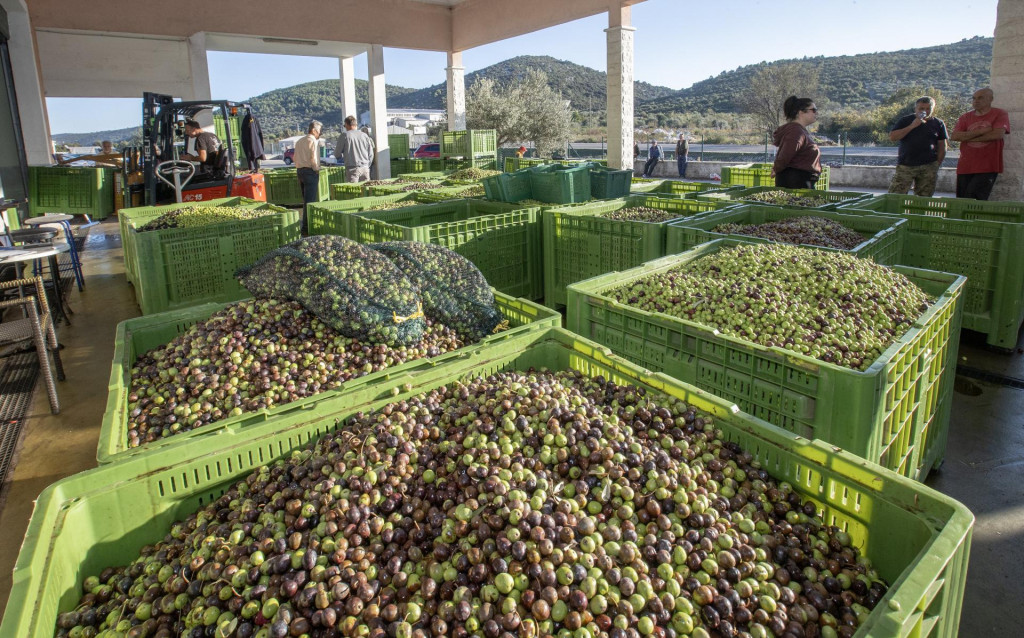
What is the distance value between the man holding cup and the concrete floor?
307 centimetres

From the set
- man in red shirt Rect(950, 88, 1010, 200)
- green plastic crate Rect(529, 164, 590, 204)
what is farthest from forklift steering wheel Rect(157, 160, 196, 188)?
man in red shirt Rect(950, 88, 1010, 200)

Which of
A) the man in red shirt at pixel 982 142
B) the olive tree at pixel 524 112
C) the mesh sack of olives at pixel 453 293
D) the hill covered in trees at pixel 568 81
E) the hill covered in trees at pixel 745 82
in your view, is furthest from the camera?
the hill covered in trees at pixel 568 81

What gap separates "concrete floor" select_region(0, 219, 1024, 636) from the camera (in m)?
2.63

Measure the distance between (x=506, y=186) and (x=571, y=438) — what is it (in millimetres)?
5028

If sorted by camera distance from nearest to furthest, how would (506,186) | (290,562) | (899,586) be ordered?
(899,586) < (290,562) < (506,186)

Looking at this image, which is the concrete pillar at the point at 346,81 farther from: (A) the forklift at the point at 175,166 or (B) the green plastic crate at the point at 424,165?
(A) the forklift at the point at 175,166

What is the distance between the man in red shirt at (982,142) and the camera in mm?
6996

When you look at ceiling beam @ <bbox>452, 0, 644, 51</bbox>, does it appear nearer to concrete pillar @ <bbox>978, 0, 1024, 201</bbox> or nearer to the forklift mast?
concrete pillar @ <bbox>978, 0, 1024, 201</bbox>

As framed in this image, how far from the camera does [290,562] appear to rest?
65.2 inches

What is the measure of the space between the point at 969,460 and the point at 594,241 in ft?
10.5

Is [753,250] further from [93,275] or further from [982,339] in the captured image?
[93,275]

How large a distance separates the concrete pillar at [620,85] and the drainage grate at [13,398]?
1238 cm

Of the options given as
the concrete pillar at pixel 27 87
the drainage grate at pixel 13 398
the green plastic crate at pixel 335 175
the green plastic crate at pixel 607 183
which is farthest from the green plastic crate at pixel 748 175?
the concrete pillar at pixel 27 87

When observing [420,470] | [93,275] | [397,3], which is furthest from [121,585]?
[397,3]
